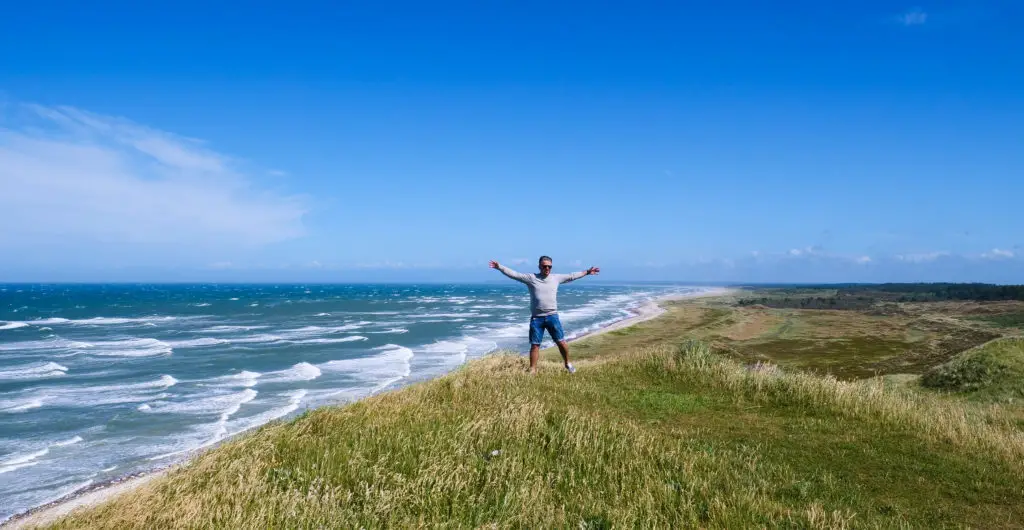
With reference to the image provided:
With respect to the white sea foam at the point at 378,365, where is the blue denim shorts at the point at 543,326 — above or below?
Answer: above

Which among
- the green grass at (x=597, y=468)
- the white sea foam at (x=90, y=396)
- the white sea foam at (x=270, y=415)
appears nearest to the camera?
the green grass at (x=597, y=468)

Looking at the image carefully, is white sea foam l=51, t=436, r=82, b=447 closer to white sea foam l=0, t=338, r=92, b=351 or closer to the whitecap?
the whitecap

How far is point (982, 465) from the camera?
7984 millimetres

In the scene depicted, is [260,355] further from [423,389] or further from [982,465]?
A: [982,465]

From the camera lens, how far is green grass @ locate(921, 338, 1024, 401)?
49.4 feet

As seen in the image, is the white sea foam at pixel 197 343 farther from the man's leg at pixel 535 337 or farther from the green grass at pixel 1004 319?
the green grass at pixel 1004 319

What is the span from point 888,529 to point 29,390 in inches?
1305

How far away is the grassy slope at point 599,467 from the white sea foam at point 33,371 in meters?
29.7

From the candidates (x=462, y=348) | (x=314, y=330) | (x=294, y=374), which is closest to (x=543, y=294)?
(x=294, y=374)

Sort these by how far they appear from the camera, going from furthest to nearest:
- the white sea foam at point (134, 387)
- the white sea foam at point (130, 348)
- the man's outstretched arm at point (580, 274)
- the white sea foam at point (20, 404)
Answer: the white sea foam at point (130, 348), the white sea foam at point (134, 387), the white sea foam at point (20, 404), the man's outstretched arm at point (580, 274)

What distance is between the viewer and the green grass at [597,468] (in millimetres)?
6340

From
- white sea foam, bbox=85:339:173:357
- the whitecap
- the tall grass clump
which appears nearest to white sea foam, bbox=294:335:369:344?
white sea foam, bbox=85:339:173:357

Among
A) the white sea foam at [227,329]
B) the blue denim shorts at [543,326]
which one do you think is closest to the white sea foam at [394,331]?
the white sea foam at [227,329]

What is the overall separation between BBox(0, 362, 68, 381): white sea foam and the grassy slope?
29.7 m
